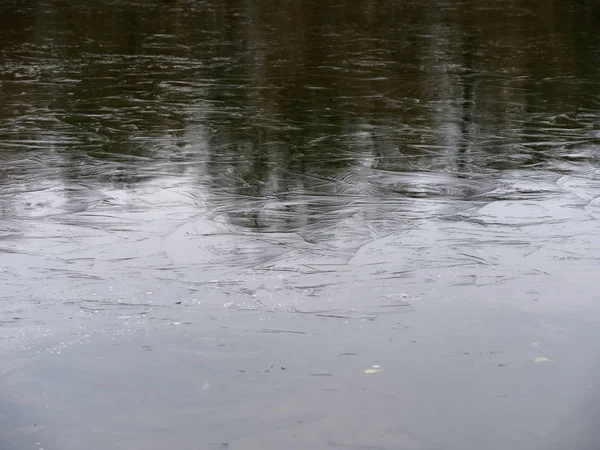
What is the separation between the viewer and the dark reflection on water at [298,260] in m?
3.34

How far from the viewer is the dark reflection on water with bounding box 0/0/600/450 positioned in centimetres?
334

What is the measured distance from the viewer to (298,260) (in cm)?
478

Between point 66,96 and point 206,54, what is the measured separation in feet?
9.99

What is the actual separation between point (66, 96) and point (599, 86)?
4914 millimetres

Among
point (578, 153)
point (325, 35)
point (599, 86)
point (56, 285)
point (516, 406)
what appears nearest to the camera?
point (516, 406)

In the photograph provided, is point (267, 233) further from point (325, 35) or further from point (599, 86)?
point (325, 35)

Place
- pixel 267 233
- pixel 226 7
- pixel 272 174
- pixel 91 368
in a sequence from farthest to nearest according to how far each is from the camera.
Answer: pixel 226 7, pixel 272 174, pixel 267 233, pixel 91 368

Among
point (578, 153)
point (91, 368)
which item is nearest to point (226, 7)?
point (578, 153)

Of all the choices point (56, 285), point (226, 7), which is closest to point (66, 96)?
point (56, 285)

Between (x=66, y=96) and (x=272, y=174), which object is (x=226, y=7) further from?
(x=272, y=174)

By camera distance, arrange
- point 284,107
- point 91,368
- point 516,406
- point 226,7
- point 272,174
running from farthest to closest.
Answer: point 226,7
point 284,107
point 272,174
point 91,368
point 516,406

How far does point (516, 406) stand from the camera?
11.1ft

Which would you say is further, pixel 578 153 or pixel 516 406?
pixel 578 153

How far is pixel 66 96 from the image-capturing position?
9078mm
